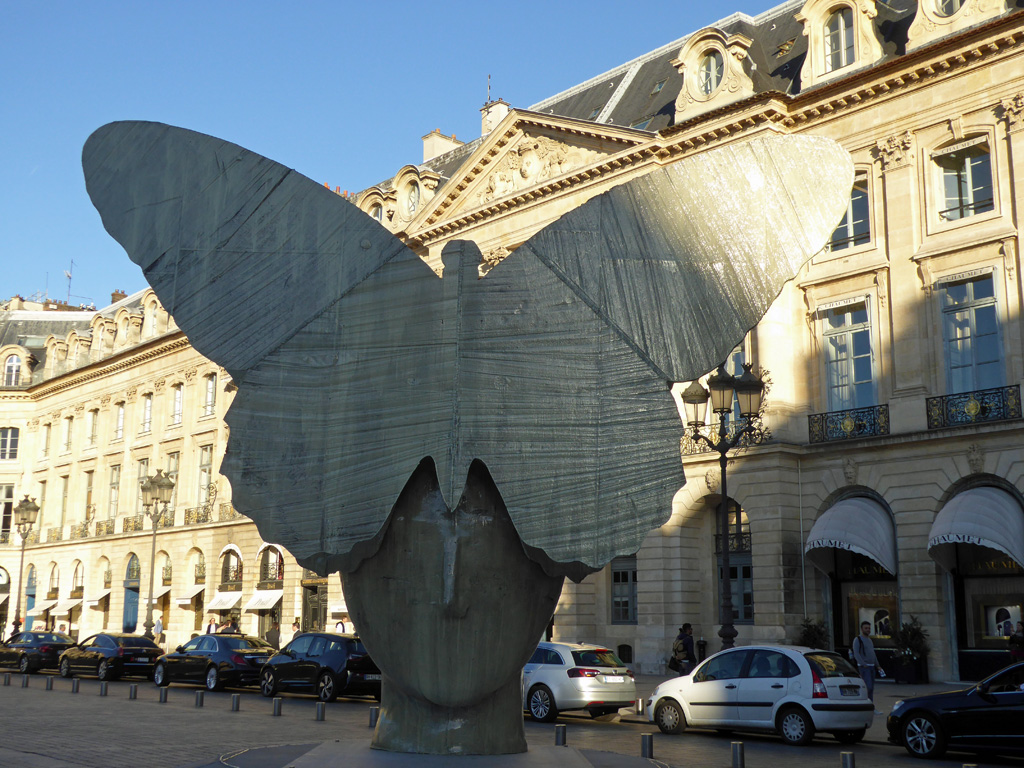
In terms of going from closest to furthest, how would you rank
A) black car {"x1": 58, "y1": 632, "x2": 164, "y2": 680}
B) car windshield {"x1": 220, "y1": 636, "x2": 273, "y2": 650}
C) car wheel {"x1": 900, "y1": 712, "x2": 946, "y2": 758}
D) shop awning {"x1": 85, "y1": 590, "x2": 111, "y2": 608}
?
car wheel {"x1": 900, "y1": 712, "x2": 946, "y2": 758} < car windshield {"x1": 220, "y1": 636, "x2": 273, "y2": 650} < black car {"x1": 58, "y1": 632, "x2": 164, "y2": 680} < shop awning {"x1": 85, "y1": 590, "x2": 111, "y2": 608}

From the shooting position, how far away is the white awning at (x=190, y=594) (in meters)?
50.3

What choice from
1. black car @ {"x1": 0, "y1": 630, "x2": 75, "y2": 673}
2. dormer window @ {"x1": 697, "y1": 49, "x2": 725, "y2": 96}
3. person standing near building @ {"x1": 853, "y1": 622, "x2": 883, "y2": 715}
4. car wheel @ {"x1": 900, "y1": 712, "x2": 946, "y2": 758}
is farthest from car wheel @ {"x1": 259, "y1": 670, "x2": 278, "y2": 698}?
dormer window @ {"x1": 697, "y1": 49, "x2": 725, "y2": 96}

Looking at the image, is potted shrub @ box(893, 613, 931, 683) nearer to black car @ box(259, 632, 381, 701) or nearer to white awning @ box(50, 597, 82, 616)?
black car @ box(259, 632, 381, 701)

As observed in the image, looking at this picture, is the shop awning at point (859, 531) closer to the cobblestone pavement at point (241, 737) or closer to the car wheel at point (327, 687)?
the cobblestone pavement at point (241, 737)

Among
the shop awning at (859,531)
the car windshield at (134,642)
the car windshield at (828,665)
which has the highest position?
the shop awning at (859,531)

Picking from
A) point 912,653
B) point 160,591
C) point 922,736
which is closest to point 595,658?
point 922,736

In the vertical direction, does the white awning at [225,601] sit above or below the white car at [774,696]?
above

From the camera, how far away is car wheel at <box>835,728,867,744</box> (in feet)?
51.1

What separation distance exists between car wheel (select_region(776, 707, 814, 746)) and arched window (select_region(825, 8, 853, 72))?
19.8 m

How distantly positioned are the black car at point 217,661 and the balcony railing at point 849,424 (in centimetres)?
1476

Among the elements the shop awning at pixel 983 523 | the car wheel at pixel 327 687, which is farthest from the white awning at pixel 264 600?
the shop awning at pixel 983 523

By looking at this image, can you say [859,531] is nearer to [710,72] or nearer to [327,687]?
[327,687]

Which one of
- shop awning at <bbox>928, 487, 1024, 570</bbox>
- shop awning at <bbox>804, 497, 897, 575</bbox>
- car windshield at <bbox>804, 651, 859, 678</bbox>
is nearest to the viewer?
car windshield at <bbox>804, 651, 859, 678</bbox>

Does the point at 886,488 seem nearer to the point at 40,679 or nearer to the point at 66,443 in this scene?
the point at 40,679
